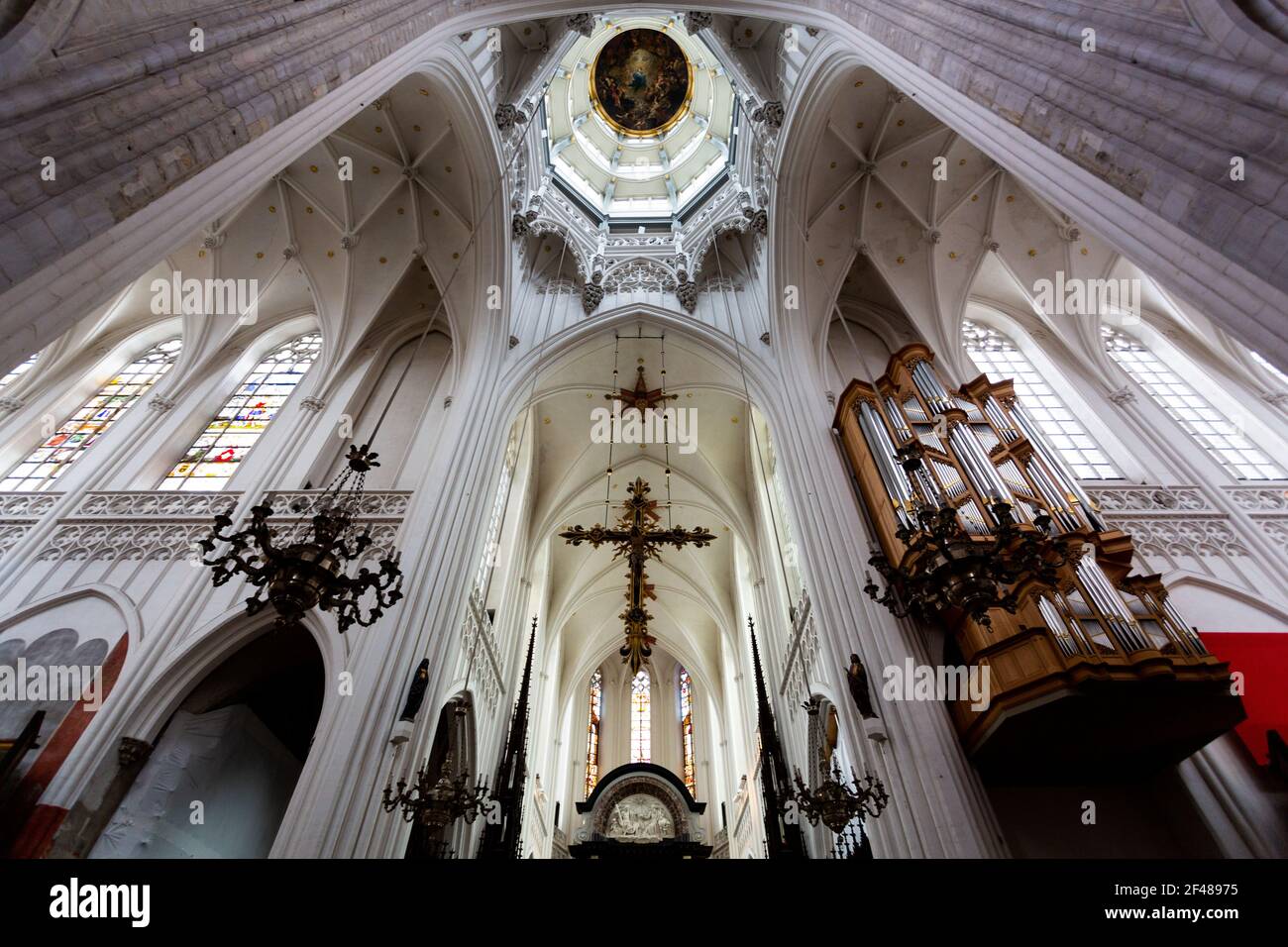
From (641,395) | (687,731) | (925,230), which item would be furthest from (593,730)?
(925,230)

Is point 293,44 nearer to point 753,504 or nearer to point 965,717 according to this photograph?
point 965,717

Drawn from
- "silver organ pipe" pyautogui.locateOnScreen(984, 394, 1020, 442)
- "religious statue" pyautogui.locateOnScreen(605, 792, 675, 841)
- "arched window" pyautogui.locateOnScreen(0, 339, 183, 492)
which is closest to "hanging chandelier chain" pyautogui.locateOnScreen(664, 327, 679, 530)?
"silver organ pipe" pyautogui.locateOnScreen(984, 394, 1020, 442)

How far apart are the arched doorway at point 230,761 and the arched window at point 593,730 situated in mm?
12854

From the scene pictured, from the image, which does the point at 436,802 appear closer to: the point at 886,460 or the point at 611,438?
the point at 886,460

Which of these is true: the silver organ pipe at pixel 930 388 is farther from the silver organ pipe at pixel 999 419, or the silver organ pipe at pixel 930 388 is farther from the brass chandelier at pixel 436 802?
the brass chandelier at pixel 436 802

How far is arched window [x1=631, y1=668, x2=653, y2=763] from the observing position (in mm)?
23578

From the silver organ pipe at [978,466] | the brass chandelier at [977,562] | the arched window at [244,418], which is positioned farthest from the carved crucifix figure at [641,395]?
the brass chandelier at [977,562]

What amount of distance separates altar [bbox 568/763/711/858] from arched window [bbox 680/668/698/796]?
3.66 metres

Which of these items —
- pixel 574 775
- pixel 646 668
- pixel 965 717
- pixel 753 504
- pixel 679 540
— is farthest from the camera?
pixel 646 668

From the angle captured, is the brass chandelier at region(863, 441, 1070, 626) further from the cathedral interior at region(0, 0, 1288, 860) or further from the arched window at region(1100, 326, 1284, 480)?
the arched window at region(1100, 326, 1284, 480)

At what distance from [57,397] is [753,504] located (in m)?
15.4

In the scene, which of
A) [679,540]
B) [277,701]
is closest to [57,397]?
[277,701]

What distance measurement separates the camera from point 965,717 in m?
7.26

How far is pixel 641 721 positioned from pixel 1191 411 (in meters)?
19.6
